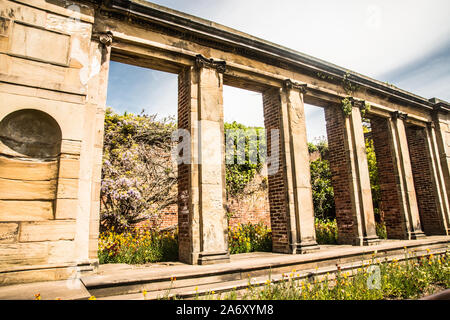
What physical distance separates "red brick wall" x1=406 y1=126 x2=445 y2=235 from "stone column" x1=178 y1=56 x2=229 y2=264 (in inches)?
373

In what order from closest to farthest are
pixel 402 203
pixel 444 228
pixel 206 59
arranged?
pixel 206 59, pixel 402 203, pixel 444 228

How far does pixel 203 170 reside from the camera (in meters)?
6.02

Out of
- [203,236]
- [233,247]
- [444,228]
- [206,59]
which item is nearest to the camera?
[203,236]

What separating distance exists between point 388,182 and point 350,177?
265 cm

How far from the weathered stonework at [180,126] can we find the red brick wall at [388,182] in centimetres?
5

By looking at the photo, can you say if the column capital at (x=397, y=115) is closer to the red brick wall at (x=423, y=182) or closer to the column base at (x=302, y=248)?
the red brick wall at (x=423, y=182)

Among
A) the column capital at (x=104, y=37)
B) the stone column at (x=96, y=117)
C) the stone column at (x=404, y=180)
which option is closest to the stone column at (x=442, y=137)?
the stone column at (x=404, y=180)

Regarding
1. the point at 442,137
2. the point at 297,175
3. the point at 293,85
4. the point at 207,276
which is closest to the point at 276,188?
the point at 297,175

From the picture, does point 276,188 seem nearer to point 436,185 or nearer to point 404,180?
point 404,180

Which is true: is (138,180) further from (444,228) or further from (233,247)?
(444,228)

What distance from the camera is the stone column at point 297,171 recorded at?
7.01m

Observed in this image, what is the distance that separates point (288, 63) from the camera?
26.2 ft

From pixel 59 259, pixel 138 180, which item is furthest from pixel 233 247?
pixel 59 259
